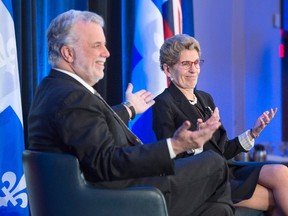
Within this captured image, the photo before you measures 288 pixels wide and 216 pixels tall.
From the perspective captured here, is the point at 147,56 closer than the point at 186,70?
No

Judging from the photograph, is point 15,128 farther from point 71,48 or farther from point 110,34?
point 110,34

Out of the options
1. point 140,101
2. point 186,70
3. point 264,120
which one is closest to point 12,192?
point 140,101

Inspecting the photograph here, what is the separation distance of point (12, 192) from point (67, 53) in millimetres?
1040

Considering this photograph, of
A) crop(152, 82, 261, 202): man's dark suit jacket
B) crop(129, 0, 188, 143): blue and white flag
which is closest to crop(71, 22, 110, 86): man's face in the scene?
crop(152, 82, 261, 202): man's dark suit jacket

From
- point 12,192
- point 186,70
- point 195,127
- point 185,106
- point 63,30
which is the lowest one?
point 12,192

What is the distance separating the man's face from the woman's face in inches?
29.8

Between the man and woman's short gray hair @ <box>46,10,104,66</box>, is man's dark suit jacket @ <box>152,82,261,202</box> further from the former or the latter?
woman's short gray hair @ <box>46,10,104,66</box>

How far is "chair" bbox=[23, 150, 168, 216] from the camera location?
154cm

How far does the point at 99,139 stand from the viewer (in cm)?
156

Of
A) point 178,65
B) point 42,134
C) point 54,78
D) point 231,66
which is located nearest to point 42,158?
point 42,134

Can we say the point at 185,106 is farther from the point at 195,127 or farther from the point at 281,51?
the point at 281,51

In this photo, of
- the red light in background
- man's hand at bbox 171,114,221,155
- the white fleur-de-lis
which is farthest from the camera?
the red light in background

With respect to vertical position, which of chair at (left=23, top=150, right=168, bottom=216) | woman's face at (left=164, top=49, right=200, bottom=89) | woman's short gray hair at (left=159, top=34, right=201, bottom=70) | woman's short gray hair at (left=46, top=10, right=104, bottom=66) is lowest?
chair at (left=23, top=150, right=168, bottom=216)

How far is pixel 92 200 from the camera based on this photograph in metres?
1.55
